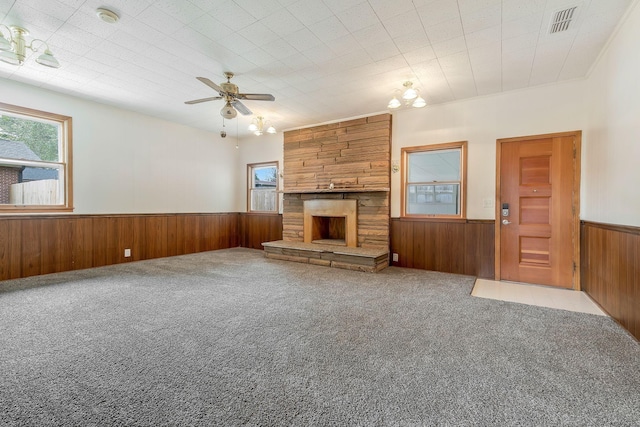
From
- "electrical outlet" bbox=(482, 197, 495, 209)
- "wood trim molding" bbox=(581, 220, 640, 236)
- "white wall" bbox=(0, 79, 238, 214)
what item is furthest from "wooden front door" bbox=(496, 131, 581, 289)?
"white wall" bbox=(0, 79, 238, 214)

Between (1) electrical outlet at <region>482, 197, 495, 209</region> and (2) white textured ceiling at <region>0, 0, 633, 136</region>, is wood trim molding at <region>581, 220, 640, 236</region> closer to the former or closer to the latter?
(1) electrical outlet at <region>482, 197, 495, 209</region>

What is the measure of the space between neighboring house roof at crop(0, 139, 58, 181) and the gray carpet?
1836 mm

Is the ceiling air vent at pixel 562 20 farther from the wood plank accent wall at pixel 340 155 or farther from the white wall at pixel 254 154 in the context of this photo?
the white wall at pixel 254 154

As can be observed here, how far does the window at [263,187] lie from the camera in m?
6.70

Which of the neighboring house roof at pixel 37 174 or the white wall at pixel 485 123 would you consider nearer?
the white wall at pixel 485 123

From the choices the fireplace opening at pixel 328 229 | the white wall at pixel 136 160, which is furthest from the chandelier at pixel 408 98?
the white wall at pixel 136 160

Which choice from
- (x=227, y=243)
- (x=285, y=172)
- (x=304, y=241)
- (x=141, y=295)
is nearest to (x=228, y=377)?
(x=141, y=295)

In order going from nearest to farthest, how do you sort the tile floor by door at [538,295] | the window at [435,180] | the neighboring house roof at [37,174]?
the tile floor by door at [538,295]
the neighboring house roof at [37,174]
the window at [435,180]

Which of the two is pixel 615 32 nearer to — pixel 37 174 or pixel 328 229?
pixel 328 229

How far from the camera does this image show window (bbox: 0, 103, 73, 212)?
12.9ft

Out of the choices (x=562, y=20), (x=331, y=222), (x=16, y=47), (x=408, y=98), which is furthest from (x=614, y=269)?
(x=16, y=47)

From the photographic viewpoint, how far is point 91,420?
1.36 metres

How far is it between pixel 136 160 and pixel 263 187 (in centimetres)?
266

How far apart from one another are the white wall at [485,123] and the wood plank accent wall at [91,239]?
173 inches
